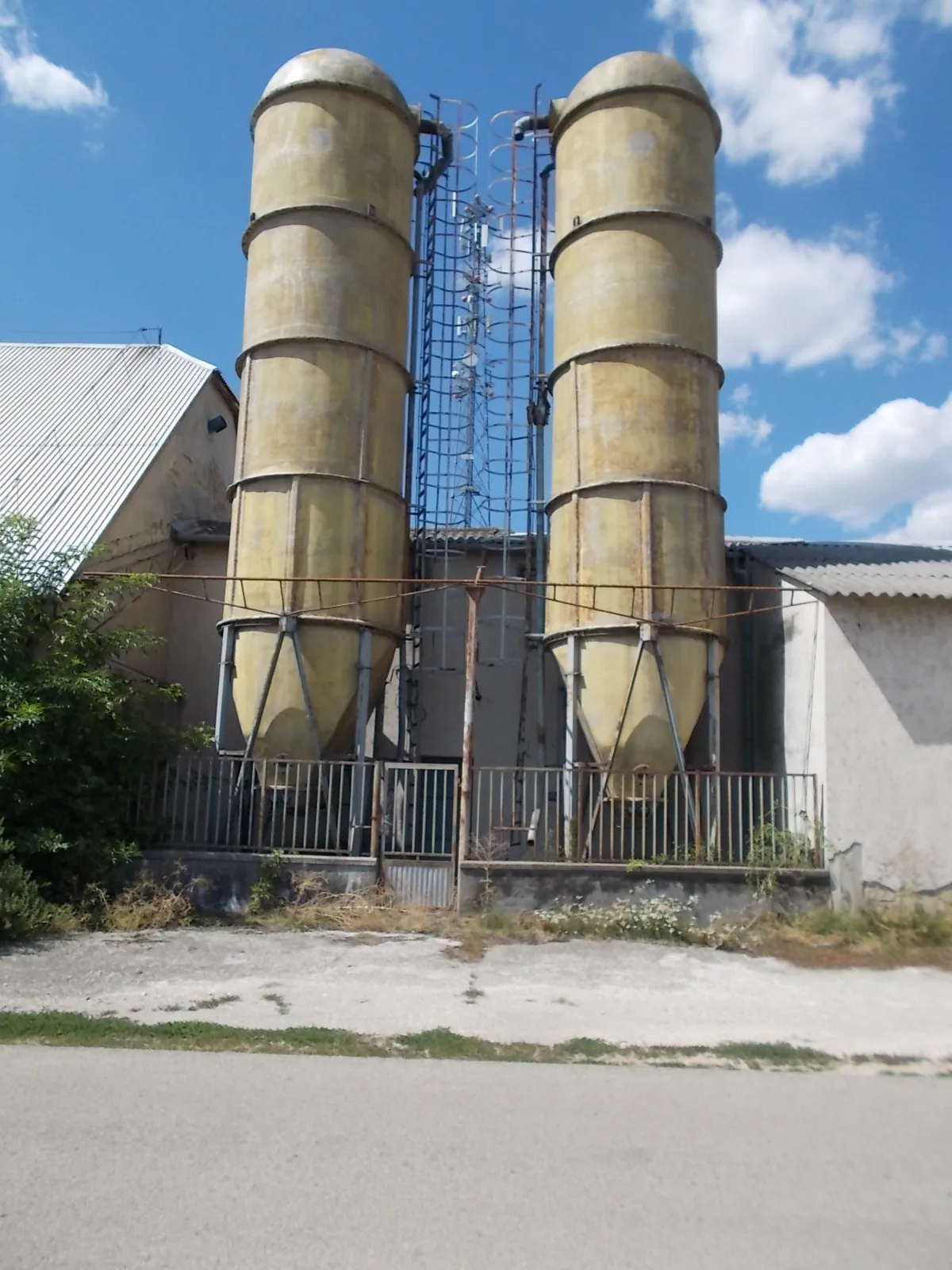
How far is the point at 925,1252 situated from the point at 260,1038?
376 cm

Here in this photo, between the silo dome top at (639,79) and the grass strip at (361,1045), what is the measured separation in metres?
11.5

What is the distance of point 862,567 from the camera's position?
12.2 m

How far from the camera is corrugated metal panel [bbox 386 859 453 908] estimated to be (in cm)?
1005

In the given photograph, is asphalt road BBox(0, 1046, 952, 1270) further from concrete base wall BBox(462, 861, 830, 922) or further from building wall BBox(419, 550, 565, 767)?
building wall BBox(419, 550, 565, 767)

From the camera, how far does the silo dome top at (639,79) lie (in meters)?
12.1

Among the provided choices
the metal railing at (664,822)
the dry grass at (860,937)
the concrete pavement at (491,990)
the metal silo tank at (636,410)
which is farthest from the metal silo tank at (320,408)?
the dry grass at (860,937)

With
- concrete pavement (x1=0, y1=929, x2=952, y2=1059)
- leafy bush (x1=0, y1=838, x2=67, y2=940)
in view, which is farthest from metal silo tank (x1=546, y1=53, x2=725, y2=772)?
leafy bush (x1=0, y1=838, x2=67, y2=940)

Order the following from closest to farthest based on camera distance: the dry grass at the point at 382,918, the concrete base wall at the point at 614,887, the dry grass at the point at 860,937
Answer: the dry grass at the point at 860,937 < the dry grass at the point at 382,918 < the concrete base wall at the point at 614,887

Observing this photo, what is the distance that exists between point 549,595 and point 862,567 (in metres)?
4.02

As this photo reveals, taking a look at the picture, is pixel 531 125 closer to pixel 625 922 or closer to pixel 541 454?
pixel 541 454

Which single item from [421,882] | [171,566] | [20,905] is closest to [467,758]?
[421,882]

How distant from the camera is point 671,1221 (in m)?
3.42

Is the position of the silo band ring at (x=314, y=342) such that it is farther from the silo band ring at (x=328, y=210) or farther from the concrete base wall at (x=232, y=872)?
the concrete base wall at (x=232, y=872)

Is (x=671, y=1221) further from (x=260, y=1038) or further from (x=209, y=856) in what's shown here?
(x=209, y=856)
